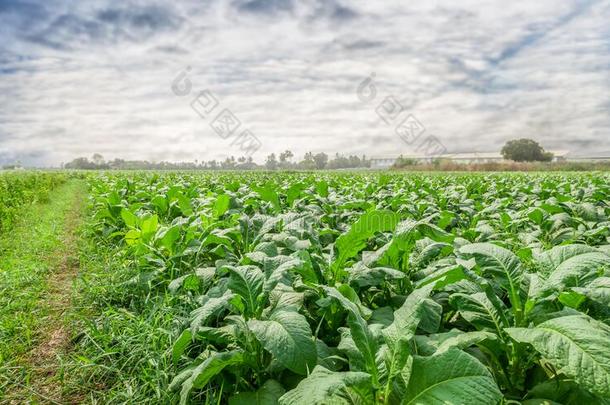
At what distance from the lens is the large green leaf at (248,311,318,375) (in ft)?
5.24

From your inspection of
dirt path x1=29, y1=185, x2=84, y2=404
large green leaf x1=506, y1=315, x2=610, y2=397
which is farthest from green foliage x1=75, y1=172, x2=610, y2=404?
dirt path x1=29, y1=185, x2=84, y2=404

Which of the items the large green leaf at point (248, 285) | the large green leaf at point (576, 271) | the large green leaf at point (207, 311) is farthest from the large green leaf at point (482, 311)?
the large green leaf at point (207, 311)

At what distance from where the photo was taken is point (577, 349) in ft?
4.27

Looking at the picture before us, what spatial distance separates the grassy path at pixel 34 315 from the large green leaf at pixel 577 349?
2300 millimetres

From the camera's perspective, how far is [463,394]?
3.95ft

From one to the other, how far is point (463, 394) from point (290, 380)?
0.86 meters

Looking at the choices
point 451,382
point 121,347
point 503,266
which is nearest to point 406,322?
point 451,382

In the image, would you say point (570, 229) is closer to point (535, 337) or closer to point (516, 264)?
point (516, 264)

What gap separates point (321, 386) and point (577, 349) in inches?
31.9

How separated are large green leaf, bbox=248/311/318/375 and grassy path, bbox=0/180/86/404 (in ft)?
4.40

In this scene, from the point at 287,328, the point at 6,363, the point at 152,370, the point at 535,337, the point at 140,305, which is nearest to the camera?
the point at 535,337

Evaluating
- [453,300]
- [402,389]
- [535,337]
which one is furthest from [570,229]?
[402,389]

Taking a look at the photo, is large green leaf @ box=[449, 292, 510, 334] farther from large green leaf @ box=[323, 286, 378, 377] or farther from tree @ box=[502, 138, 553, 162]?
tree @ box=[502, 138, 553, 162]

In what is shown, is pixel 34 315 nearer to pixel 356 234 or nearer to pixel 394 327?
pixel 356 234
